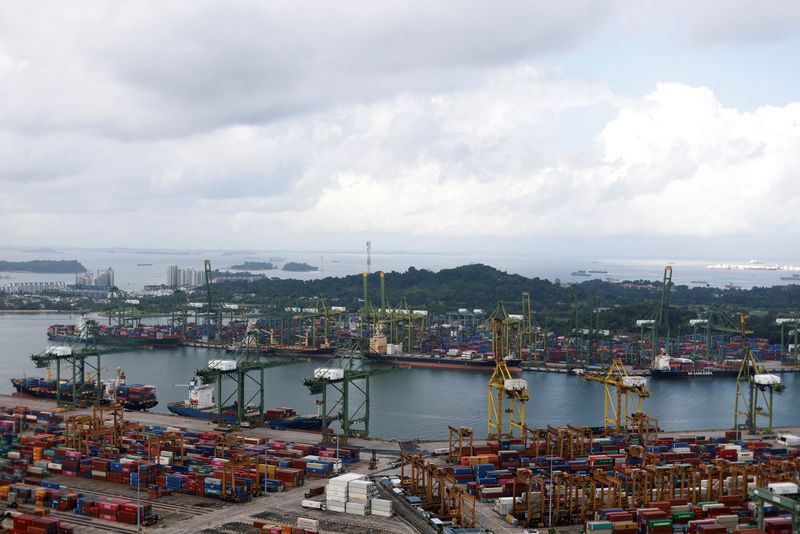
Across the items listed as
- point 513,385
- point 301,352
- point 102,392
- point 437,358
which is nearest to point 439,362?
point 437,358

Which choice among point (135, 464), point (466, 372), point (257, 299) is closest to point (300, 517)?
point (135, 464)

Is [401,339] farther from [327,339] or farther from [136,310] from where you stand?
[136,310]

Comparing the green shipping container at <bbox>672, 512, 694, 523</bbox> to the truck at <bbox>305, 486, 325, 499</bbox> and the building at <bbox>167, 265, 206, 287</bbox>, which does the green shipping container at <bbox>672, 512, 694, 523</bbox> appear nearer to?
the truck at <bbox>305, 486, 325, 499</bbox>

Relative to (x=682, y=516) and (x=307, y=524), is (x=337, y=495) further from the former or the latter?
(x=682, y=516)

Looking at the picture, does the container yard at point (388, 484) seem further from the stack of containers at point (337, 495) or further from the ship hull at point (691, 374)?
the ship hull at point (691, 374)

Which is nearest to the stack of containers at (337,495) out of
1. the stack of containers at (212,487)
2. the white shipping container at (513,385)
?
the stack of containers at (212,487)

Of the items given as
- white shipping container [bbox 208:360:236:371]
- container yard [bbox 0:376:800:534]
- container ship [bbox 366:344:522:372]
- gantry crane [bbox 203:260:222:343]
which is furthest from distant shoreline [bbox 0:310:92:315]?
container yard [bbox 0:376:800:534]
